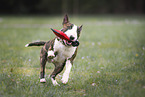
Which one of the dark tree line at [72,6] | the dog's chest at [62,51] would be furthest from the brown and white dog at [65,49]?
the dark tree line at [72,6]

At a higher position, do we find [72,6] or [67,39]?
[67,39]

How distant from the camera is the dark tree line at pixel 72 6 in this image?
32562mm

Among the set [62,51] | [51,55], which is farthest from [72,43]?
[51,55]

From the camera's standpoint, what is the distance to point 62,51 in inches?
121

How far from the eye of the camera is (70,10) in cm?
3412

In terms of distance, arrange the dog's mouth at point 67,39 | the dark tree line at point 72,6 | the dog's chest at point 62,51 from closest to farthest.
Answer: the dog's mouth at point 67,39 → the dog's chest at point 62,51 → the dark tree line at point 72,6

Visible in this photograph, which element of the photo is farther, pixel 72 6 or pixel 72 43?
pixel 72 6

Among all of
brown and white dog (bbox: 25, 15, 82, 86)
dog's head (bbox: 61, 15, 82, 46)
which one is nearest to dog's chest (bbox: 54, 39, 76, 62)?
brown and white dog (bbox: 25, 15, 82, 86)

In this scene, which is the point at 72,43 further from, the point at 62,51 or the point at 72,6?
the point at 72,6

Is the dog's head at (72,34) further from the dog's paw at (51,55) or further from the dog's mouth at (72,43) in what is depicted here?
the dog's paw at (51,55)

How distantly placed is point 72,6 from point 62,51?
32.3m

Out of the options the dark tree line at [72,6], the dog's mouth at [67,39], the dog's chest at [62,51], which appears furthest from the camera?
the dark tree line at [72,6]

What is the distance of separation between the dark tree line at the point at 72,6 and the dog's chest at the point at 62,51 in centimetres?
2967

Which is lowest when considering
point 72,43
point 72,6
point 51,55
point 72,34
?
point 72,6
